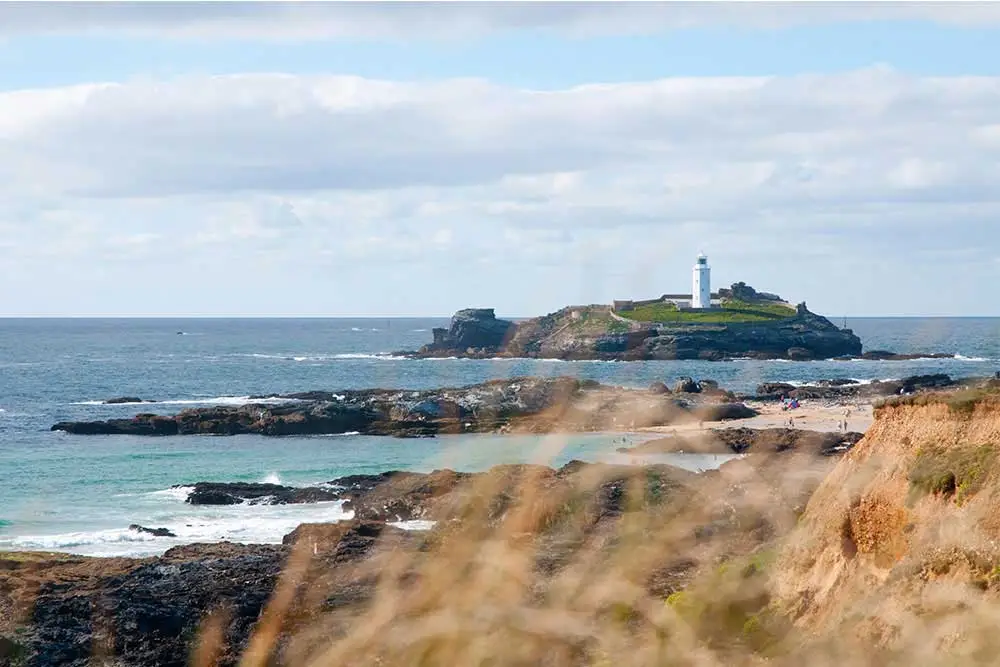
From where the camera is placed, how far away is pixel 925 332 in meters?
4.97

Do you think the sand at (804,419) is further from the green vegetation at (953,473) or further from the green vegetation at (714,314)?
the green vegetation at (714,314)

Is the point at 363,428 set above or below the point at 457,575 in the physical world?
below

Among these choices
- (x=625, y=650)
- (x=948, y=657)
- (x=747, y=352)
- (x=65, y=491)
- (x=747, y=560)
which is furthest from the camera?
(x=747, y=352)

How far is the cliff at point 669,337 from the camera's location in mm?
125188

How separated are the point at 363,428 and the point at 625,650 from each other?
6622cm

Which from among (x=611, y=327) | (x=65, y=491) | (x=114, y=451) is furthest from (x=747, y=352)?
(x=65, y=491)

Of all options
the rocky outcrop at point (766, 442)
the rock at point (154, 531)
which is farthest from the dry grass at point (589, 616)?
the rocky outcrop at point (766, 442)

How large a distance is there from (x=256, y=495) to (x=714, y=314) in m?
97.2

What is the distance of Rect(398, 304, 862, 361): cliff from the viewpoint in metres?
125

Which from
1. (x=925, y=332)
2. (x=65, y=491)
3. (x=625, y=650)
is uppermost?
(x=925, y=332)

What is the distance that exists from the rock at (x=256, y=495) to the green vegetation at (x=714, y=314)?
8594 centimetres

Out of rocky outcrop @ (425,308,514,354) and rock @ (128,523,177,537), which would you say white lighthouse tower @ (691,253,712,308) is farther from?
rock @ (128,523,177,537)

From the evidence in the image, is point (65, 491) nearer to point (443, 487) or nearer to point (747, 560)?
point (443, 487)

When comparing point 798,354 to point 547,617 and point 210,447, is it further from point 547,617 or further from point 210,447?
point 547,617
